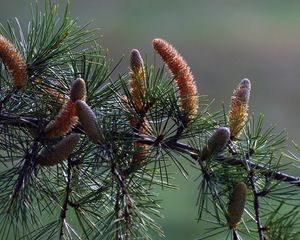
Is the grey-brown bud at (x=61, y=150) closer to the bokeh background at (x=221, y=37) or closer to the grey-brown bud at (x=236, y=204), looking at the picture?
the grey-brown bud at (x=236, y=204)

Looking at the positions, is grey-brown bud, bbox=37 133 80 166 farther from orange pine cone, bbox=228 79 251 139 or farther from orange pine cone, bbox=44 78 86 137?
orange pine cone, bbox=228 79 251 139

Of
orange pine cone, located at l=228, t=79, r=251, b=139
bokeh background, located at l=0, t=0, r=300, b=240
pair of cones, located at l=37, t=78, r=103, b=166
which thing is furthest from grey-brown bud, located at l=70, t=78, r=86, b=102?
bokeh background, located at l=0, t=0, r=300, b=240

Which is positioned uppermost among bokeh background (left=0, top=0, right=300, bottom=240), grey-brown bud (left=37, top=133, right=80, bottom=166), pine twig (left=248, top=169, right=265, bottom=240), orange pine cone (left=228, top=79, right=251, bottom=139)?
bokeh background (left=0, top=0, right=300, bottom=240)

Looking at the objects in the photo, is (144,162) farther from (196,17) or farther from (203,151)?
(196,17)

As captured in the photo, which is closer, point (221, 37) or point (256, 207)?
point (256, 207)

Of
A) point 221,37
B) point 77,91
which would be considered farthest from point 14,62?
point 221,37

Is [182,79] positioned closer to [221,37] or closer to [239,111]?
[239,111]
